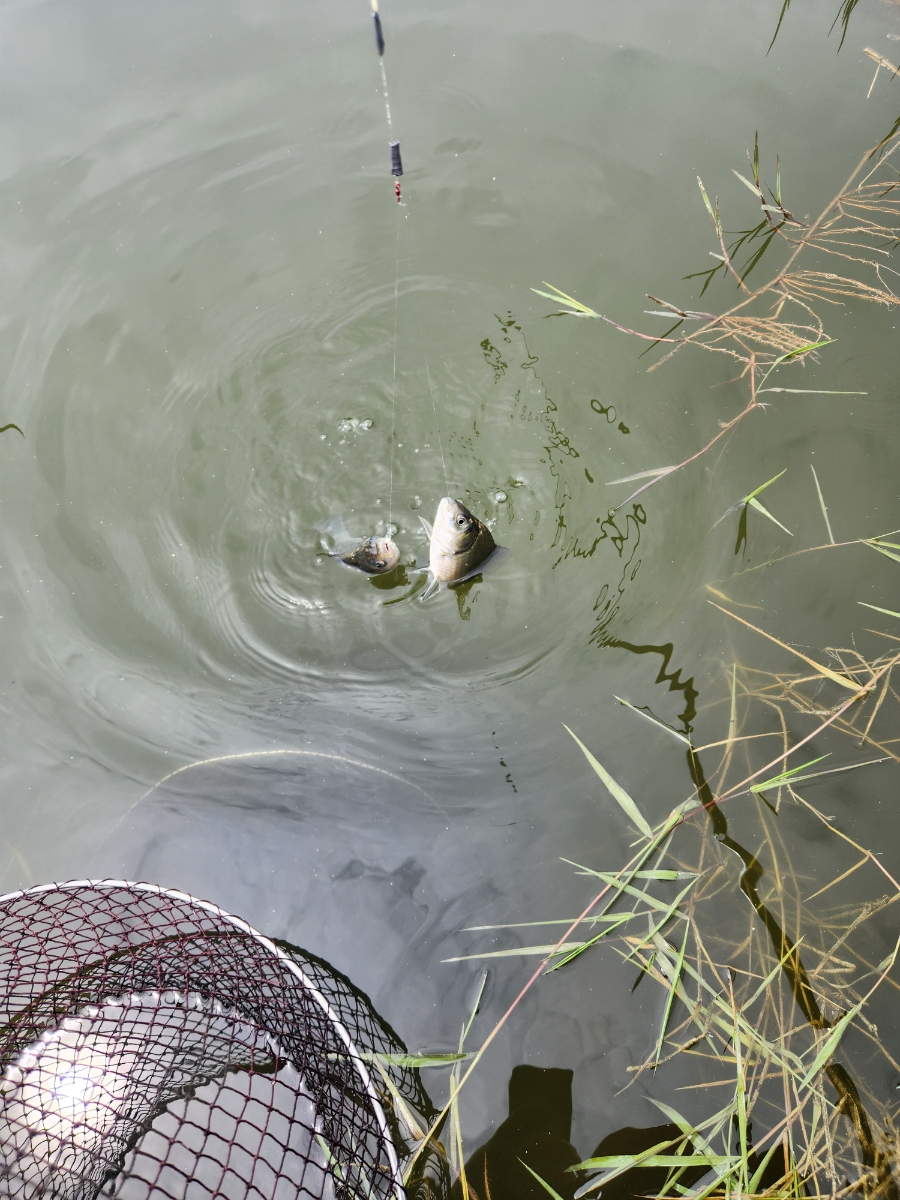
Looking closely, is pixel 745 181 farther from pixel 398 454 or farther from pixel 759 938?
pixel 759 938

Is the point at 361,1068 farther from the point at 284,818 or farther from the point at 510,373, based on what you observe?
the point at 510,373

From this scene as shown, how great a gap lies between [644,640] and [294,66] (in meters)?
4.30

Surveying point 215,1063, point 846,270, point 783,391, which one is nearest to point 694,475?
point 783,391

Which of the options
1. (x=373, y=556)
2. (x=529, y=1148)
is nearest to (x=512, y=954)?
(x=529, y=1148)

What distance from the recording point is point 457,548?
3680 millimetres

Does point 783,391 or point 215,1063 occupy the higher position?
point 783,391

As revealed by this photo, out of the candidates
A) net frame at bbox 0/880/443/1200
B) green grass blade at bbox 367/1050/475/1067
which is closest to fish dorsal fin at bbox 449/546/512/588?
net frame at bbox 0/880/443/1200

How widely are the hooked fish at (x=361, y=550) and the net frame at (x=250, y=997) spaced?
182cm

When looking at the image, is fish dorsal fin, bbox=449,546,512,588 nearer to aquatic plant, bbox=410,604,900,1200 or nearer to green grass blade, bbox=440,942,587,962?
aquatic plant, bbox=410,604,900,1200

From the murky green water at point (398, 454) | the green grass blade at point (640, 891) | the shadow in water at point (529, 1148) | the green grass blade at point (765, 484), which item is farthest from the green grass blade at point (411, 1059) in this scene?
the green grass blade at point (765, 484)

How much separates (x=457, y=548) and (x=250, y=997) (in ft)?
7.15

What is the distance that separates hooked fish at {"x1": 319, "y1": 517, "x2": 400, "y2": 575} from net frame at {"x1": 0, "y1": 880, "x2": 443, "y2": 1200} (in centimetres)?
182

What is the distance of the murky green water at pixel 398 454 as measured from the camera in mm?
3430

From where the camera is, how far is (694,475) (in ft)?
13.2
